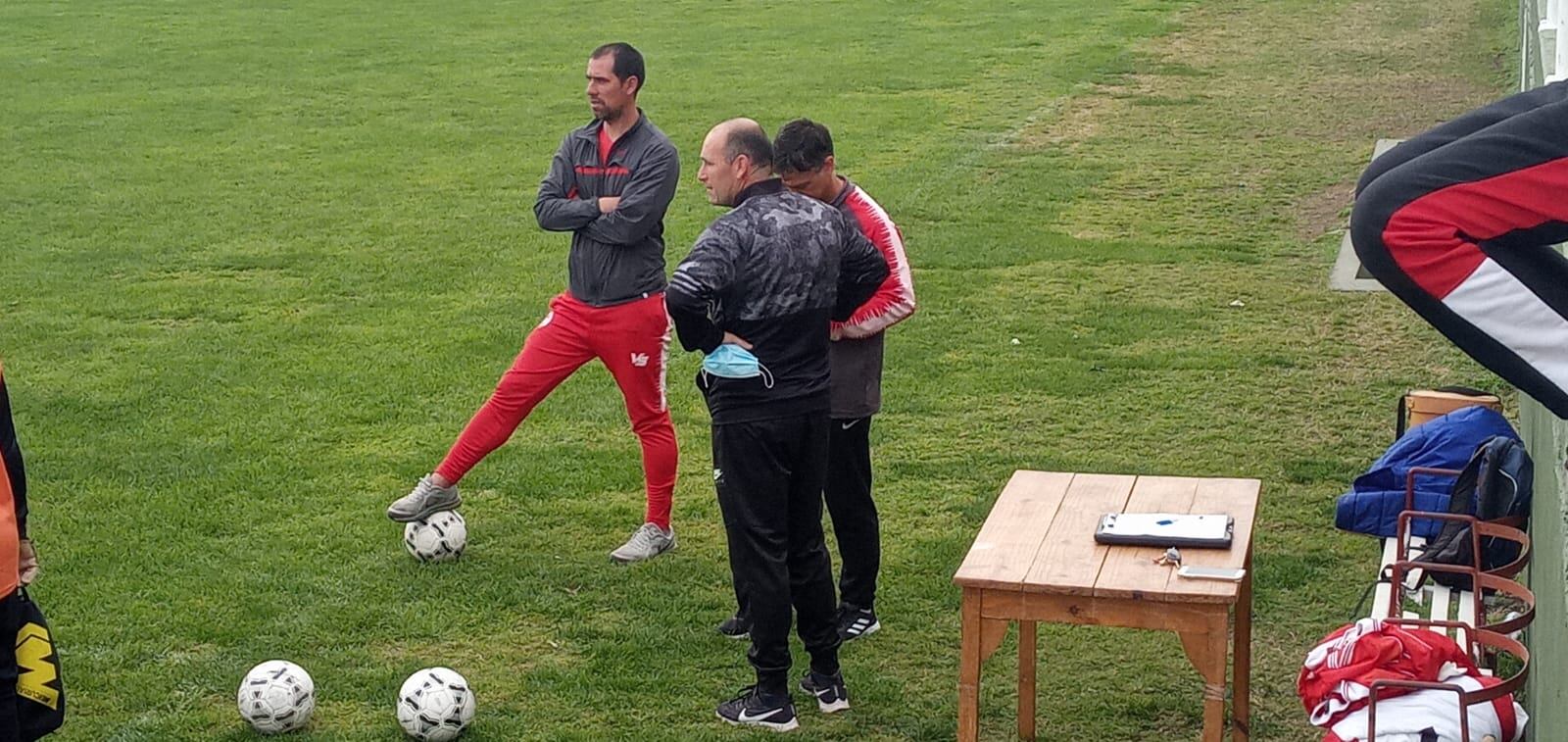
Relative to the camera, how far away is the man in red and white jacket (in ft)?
20.1

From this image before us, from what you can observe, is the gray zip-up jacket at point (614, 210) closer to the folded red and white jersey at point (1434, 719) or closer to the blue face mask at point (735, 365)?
the blue face mask at point (735, 365)

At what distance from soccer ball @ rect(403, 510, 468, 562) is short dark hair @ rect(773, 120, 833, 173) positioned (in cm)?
258

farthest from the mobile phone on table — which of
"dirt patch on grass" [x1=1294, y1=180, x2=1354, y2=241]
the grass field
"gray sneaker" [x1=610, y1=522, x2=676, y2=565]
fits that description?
"dirt patch on grass" [x1=1294, y1=180, x2=1354, y2=241]

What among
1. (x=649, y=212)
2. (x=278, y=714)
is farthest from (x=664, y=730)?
(x=649, y=212)

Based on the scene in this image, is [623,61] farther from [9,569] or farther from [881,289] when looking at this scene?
[9,569]

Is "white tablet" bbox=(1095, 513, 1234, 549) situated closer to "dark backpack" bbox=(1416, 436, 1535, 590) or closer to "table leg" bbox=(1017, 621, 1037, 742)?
"table leg" bbox=(1017, 621, 1037, 742)

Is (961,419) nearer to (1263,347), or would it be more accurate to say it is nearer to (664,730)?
(1263,347)

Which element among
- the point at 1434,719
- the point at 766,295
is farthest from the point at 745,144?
the point at 1434,719

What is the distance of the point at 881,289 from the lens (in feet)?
20.6

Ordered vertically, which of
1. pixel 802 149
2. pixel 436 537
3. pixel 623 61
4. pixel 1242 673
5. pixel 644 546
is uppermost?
pixel 623 61

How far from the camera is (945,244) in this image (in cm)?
1420

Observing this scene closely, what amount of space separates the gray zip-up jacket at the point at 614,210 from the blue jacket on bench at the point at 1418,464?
301cm

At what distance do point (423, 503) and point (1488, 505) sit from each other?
176 inches

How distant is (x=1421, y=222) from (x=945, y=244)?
38.9ft
